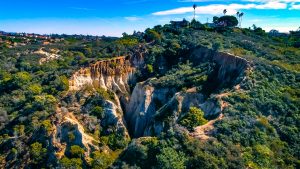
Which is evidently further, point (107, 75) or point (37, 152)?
point (107, 75)

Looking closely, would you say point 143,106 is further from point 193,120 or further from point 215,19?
point 215,19

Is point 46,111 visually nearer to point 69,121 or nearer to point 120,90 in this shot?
point 69,121

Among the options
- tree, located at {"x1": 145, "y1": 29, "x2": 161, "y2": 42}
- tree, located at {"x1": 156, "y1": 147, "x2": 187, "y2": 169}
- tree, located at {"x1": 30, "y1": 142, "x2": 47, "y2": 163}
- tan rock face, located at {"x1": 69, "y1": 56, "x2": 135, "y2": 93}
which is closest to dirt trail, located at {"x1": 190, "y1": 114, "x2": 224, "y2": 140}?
tree, located at {"x1": 156, "y1": 147, "x2": 187, "y2": 169}

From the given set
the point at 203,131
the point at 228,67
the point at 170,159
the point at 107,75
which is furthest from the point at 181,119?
the point at 107,75

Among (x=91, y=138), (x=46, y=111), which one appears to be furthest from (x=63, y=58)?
(x=91, y=138)

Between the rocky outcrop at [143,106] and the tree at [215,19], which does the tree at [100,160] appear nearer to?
the rocky outcrop at [143,106]
